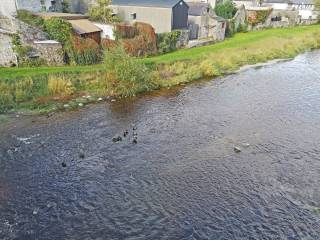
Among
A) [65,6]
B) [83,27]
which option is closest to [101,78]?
[83,27]

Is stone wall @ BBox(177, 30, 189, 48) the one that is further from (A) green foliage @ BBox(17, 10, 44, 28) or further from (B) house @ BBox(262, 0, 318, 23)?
(B) house @ BBox(262, 0, 318, 23)

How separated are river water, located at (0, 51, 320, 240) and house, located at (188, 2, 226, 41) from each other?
2473 centimetres

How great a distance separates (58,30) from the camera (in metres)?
32.8

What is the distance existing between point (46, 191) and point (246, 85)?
2367 cm

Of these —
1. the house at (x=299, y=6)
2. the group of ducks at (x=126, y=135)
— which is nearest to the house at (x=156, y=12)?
the group of ducks at (x=126, y=135)

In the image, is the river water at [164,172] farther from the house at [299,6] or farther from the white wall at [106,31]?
the house at [299,6]

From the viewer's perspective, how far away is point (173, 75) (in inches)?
1362

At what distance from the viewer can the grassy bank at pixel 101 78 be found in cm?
2648

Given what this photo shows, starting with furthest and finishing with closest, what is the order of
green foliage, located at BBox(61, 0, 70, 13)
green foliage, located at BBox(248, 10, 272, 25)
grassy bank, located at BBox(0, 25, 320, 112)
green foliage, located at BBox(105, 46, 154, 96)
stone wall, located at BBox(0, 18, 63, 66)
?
green foliage, located at BBox(248, 10, 272, 25)
green foliage, located at BBox(61, 0, 70, 13)
stone wall, located at BBox(0, 18, 63, 66)
green foliage, located at BBox(105, 46, 154, 96)
grassy bank, located at BBox(0, 25, 320, 112)

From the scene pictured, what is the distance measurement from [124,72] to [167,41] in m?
14.6

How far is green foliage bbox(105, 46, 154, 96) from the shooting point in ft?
94.4

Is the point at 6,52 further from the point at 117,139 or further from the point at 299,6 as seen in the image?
the point at 299,6

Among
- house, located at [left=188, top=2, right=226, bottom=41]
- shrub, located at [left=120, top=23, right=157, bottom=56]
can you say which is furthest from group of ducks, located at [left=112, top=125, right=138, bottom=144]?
house, located at [left=188, top=2, right=226, bottom=41]

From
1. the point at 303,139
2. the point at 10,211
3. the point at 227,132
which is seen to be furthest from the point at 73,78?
the point at 303,139
